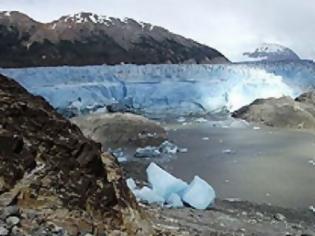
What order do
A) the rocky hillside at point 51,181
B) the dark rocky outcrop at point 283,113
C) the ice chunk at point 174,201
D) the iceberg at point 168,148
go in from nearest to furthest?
the rocky hillside at point 51,181 < the ice chunk at point 174,201 < the iceberg at point 168,148 < the dark rocky outcrop at point 283,113

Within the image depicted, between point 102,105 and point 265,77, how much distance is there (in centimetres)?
723

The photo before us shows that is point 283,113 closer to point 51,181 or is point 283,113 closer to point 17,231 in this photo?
point 51,181

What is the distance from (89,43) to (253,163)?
26.2m

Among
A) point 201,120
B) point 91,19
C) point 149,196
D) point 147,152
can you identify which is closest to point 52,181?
point 149,196

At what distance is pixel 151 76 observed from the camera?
25875mm

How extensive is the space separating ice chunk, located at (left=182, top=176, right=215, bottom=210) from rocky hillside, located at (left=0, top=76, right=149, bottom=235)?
3.04 m

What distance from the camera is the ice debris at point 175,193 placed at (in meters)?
7.00

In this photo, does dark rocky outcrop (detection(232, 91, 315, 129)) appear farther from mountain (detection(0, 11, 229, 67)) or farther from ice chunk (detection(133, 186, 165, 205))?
mountain (detection(0, 11, 229, 67))

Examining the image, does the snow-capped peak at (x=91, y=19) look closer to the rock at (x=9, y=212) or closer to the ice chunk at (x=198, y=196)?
the ice chunk at (x=198, y=196)

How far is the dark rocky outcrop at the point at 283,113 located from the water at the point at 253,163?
41.5 inches

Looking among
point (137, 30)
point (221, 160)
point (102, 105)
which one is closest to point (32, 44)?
point (137, 30)

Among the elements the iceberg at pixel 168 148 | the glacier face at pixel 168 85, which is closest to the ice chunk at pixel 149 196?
the iceberg at pixel 168 148

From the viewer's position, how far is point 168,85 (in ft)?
81.8

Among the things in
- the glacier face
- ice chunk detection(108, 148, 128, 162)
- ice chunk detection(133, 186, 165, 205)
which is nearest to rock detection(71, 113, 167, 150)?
ice chunk detection(108, 148, 128, 162)
